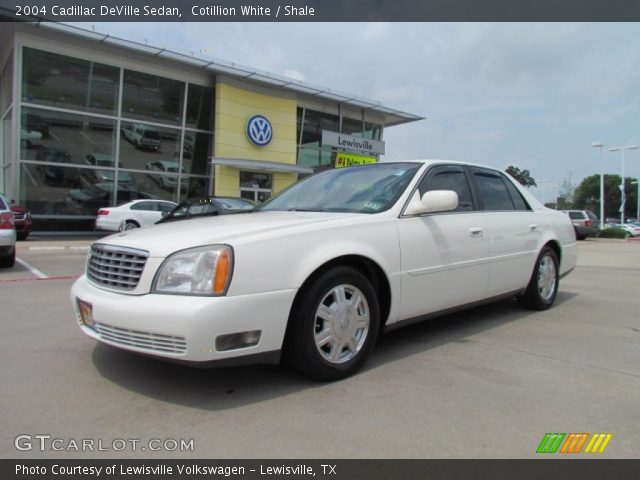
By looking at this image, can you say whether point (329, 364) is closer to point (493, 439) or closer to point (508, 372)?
point (493, 439)

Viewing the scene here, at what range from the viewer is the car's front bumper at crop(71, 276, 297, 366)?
268cm

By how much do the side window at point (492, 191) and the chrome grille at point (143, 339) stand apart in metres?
3.16

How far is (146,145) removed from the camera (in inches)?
737

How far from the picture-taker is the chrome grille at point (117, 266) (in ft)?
9.72

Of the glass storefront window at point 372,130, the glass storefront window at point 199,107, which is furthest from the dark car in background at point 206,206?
the glass storefront window at point 372,130

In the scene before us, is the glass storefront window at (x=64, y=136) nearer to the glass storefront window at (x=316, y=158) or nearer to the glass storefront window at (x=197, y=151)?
the glass storefront window at (x=197, y=151)

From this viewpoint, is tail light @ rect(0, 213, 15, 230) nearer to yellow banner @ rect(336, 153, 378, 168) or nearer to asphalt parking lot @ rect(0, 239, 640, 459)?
asphalt parking lot @ rect(0, 239, 640, 459)

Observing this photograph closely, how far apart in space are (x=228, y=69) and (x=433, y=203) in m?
17.2

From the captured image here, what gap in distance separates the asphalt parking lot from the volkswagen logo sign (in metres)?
16.8

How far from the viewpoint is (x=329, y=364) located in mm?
3156

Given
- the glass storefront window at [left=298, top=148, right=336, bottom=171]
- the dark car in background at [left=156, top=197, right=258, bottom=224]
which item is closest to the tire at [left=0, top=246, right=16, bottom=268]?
the dark car in background at [left=156, top=197, right=258, bottom=224]

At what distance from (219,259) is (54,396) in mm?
1349
